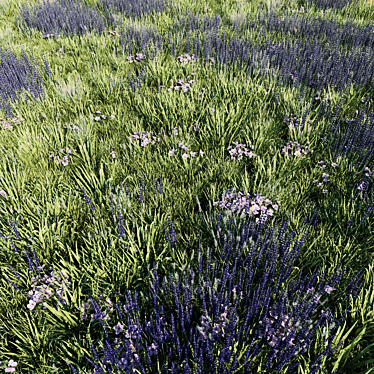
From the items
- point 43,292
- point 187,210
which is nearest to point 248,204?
point 187,210

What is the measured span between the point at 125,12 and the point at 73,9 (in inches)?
47.5

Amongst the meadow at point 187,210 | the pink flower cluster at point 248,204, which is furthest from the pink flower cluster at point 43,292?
the pink flower cluster at point 248,204

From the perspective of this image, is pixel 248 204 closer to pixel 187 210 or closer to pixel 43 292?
pixel 187 210

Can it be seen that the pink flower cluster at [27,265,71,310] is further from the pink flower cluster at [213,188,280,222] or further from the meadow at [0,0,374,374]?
the pink flower cluster at [213,188,280,222]

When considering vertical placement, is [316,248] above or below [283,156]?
below

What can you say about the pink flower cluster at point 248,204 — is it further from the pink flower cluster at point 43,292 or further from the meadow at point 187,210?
the pink flower cluster at point 43,292

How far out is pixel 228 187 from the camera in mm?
2689

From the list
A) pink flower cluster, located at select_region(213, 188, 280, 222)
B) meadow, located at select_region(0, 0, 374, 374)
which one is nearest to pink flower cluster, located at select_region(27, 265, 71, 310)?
meadow, located at select_region(0, 0, 374, 374)

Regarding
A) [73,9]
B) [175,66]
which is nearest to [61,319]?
[175,66]

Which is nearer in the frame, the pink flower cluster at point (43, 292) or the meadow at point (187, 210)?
the meadow at point (187, 210)

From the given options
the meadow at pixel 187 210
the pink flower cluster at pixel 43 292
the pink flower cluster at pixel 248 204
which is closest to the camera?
the meadow at pixel 187 210

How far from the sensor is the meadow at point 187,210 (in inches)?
61.0

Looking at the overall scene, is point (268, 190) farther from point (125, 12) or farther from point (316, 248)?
point (125, 12)

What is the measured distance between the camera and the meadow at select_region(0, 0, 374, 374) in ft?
5.08
